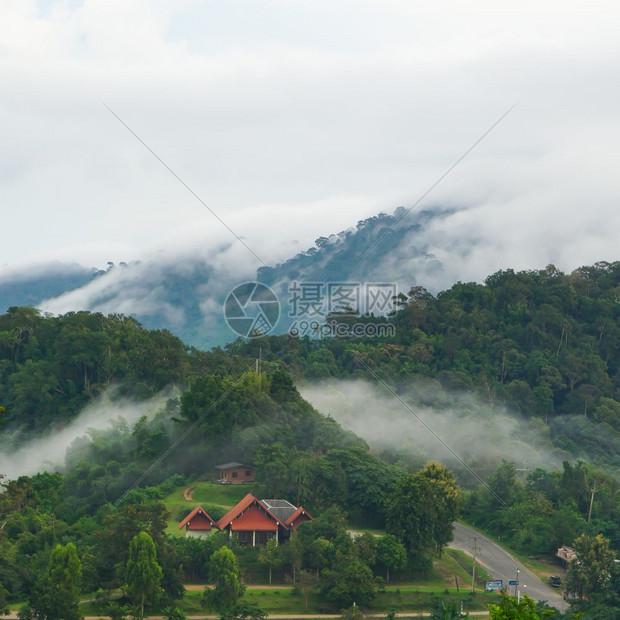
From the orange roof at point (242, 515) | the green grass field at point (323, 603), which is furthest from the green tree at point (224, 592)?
the orange roof at point (242, 515)

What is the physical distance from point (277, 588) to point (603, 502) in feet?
56.0

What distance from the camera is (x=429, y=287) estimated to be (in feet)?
298

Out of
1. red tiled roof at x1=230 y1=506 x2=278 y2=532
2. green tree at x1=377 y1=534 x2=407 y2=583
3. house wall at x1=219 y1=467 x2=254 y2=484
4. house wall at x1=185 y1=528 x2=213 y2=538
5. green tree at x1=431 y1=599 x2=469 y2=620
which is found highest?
house wall at x1=219 y1=467 x2=254 y2=484

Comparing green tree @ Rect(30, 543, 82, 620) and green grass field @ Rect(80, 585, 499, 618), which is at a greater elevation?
green tree @ Rect(30, 543, 82, 620)

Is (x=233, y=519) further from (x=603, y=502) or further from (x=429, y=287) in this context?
(x=429, y=287)

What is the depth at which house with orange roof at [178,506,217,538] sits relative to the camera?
38625mm

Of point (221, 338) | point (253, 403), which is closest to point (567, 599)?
point (253, 403)

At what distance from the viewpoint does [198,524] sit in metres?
38.8

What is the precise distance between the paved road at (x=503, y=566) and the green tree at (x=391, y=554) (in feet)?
14.6

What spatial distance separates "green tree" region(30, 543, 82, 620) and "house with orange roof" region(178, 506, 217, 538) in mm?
6595

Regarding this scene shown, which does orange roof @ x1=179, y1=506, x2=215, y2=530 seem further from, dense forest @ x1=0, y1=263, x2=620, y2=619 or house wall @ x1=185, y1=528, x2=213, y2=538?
dense forest @ x1=0, y1=263, x2=620, y2=619

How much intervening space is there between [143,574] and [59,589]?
2.63 metres

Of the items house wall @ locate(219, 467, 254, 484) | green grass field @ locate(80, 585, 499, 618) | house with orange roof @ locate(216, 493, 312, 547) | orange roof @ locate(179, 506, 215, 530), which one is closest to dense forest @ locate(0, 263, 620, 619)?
green grass field @ locate(80, 585, 499, 618)

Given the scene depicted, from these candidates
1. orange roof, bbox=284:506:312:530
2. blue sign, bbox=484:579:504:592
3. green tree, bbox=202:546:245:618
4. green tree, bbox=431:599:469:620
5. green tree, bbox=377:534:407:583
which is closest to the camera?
green tree, bbox=202:546:245:618
